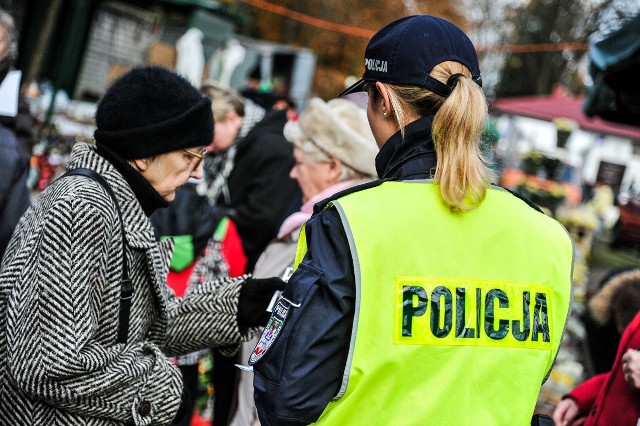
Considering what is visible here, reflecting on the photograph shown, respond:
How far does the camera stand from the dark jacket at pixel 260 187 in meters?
4.43

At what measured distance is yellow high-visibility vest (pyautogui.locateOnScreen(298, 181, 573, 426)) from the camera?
5.58ft

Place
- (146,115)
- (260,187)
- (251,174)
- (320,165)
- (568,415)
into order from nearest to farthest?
(146,115) → (568,415) → (320,165) → (260,187) → (251,174)

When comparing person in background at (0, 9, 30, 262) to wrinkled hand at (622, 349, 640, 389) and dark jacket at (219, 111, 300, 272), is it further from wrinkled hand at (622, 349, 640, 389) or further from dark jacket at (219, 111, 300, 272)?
wrinkled hand at (622, 349, 640, 389)

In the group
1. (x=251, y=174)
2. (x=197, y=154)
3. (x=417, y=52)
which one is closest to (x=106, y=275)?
(x=197, y=154)

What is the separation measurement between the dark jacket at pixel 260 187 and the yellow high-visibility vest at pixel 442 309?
2606mm

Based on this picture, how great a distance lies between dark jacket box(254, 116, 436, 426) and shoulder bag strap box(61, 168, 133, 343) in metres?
0.51

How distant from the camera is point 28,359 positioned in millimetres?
1907

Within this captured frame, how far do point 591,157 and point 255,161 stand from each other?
2130cm

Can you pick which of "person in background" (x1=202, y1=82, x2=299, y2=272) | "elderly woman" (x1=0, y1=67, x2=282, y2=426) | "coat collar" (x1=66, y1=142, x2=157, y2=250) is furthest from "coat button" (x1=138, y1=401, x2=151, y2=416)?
"person in background" (x1=202, y1=82, x2=299, y2=272)

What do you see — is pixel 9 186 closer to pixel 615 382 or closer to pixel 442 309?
pixel 442 309

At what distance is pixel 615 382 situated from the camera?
2.63 metres

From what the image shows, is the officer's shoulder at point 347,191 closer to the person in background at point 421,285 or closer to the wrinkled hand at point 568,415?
the person in background at point 421,285

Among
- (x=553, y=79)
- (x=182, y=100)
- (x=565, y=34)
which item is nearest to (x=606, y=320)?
(x=182, y=100)

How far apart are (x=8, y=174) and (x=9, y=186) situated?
5 centimetres
